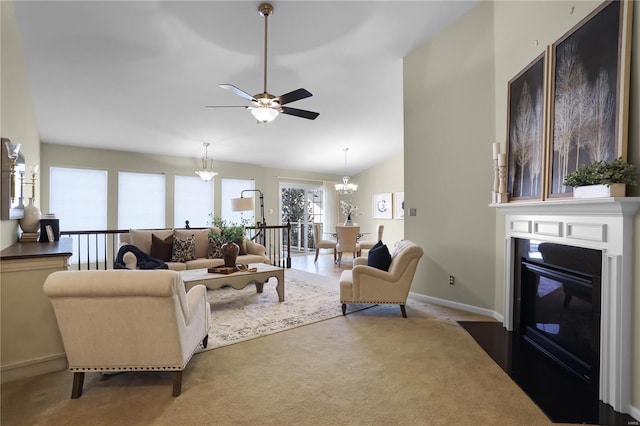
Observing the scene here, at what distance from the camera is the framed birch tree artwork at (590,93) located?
1.96 meters

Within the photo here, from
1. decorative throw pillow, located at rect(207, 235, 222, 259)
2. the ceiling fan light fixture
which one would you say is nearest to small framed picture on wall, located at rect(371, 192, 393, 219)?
decorative throw pillow, located at rect(207, 235, 222, 259)

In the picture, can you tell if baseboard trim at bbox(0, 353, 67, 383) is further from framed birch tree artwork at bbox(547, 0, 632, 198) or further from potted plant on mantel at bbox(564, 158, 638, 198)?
framed birch tree artwork at bbox(547, 0, 632, 198)

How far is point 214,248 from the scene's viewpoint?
17.3 ft

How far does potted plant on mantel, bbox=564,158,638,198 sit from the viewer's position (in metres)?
1.86

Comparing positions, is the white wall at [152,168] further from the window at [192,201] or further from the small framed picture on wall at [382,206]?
the small framed picture on wall at [382,206]

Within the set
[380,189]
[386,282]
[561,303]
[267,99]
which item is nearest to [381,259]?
[386,282]

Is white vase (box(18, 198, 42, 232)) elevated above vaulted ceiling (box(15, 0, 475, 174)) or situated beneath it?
situated beneath

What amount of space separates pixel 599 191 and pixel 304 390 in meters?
2.29

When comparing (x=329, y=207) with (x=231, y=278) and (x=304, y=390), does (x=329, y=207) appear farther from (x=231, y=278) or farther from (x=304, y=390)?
(x=304, y=390)

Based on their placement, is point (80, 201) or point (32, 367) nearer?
point (32, 367)

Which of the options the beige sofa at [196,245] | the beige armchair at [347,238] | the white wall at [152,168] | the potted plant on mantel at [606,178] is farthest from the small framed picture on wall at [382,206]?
the potted plant on mantel at [606,178]

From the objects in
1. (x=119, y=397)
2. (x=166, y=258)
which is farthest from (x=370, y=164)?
(x=119, y=397)

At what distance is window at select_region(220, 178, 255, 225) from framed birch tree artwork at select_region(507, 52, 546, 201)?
20.0ft

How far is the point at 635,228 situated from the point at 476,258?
6.49ft
